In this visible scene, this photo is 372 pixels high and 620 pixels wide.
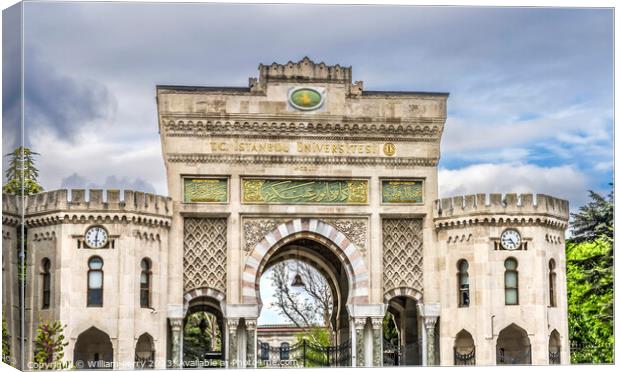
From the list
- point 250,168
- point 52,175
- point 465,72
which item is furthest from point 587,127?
point 52,175

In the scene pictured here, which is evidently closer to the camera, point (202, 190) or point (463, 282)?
point (202, 190)

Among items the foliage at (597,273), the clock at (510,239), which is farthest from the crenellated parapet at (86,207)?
the foliage at (597,273)

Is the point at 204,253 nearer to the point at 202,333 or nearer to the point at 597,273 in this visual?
the point at 597,273

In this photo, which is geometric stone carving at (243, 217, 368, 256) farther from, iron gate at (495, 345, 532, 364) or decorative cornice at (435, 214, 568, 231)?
iron gate at (495, 345, 532, 364)

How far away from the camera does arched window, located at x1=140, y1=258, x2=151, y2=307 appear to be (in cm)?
2838

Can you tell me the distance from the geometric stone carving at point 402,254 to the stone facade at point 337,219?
0.03m

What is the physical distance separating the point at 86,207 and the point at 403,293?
7766mm

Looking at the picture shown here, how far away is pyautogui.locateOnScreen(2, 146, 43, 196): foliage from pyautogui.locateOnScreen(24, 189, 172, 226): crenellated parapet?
60 centimetres

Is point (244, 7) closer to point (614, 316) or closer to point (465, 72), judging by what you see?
point (465, 72)

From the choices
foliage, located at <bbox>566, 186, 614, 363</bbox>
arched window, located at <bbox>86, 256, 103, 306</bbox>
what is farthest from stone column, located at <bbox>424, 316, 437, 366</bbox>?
arched window, located at <bbox>86, 256, 103, 306</bbox>

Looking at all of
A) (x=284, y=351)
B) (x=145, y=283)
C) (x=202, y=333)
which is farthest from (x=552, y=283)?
(x=202, y=333)

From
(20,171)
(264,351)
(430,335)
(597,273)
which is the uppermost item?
(20,171)

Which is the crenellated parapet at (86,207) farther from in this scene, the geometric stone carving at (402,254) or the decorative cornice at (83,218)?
the geometric stone carving at (402,254)

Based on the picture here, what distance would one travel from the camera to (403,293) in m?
29.6
